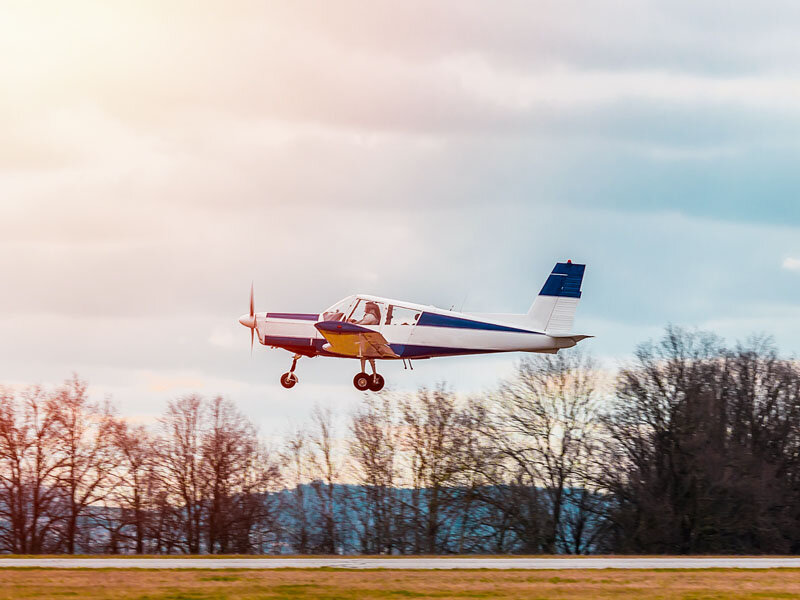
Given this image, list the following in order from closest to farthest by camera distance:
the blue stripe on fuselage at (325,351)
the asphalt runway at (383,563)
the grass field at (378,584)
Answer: the grass field at (378,584) → the asphalt runway at (383,563) → the blue stripe on fuselage at (325,351)

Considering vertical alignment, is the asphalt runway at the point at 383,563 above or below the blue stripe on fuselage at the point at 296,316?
below

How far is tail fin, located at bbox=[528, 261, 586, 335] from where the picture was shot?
33.6 meters

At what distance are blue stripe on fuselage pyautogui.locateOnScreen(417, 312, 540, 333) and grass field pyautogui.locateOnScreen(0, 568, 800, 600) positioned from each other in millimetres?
8558

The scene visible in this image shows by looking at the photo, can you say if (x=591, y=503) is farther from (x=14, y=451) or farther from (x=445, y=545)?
(x=14, y=451)

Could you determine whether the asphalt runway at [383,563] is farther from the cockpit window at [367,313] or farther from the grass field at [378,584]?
the cockpit window at [367,313]

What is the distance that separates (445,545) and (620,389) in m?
15.6

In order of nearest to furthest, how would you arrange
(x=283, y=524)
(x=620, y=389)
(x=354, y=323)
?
(x=354, y=323), (x=283, y=524), (x=620, y=389)

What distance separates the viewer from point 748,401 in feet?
230

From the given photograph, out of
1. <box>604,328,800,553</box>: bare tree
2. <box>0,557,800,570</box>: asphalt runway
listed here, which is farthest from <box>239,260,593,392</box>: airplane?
<box>604,328,800,553</box>: bare tree

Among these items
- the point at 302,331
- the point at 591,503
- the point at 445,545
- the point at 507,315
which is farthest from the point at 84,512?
the point at 507,315

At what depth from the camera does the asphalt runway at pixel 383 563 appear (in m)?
26.7

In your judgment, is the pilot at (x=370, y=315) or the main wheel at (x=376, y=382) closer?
the pilot at (x=370, y=315)

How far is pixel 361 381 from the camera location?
33.7 meters

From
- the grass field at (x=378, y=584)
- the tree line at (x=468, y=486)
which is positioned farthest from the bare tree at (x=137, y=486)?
the grass field at (x=378, y=584)
